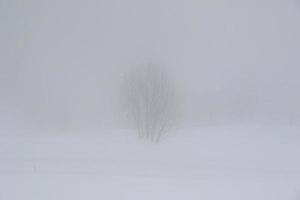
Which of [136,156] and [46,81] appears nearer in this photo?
[136,156]

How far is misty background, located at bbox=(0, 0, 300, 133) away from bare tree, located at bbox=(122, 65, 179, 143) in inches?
288

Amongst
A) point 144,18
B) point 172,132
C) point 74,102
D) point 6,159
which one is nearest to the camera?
point 6,159

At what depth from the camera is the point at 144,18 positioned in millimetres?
57125

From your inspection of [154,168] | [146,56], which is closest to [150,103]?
[154,168]

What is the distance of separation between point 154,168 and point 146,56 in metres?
34.6

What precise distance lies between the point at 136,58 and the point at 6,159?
1264 inches

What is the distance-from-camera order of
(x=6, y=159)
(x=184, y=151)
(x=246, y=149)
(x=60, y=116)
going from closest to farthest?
(x=6, y=159)
(x=184, y=151)
(x=246, y=149)
(x=60, y=116)

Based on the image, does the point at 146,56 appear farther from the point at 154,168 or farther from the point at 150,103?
the point at 154,168

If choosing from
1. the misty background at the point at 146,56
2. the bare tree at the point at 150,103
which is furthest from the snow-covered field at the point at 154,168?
the misty background at the point at 146,56

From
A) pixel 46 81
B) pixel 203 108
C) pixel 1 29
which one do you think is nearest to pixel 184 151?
pixel 203 108

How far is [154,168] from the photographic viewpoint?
1124 cm

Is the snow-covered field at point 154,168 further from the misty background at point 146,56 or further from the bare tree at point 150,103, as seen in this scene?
the misty background at point 146,56

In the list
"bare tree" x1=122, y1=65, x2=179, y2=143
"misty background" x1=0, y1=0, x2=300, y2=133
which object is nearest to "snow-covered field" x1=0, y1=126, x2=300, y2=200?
"bare tree" x1=122, y1=65, x2=179, y2=143

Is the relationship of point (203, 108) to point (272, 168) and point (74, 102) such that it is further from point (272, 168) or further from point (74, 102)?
point (272, 168)
